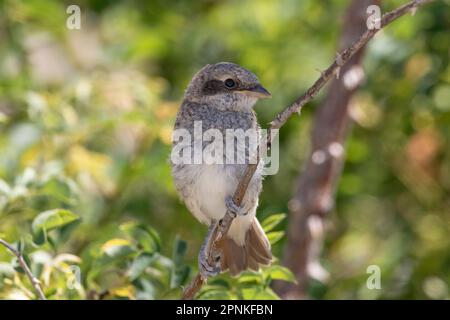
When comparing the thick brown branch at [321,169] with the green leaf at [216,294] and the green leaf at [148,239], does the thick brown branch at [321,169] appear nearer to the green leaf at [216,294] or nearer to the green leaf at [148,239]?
the green leaf at [216,294]

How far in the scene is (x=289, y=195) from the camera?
618 centimetres

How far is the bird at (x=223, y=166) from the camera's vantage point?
13.2 feet

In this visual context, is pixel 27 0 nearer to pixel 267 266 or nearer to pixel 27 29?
pixel 27 29

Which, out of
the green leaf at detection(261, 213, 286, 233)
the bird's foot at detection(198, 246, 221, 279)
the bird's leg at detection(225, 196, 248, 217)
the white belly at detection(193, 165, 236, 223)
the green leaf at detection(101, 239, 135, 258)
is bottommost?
the bird's foot at detection(198, 246, 221, 279)

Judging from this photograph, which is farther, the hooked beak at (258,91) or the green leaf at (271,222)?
the hooked beak at (258,91)

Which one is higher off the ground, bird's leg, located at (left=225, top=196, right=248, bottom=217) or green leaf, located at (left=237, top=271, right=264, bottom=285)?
bird's leg, located at (left=225, top=196, right=248, bottom=217)

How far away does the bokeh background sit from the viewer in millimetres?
5230

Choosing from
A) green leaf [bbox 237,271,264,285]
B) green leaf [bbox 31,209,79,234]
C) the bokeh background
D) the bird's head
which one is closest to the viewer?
green leaf [bbox 31,209,79,234]

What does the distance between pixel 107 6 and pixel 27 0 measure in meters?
0.72

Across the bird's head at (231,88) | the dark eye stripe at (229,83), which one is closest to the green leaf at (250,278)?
the bird's head at (231,88)

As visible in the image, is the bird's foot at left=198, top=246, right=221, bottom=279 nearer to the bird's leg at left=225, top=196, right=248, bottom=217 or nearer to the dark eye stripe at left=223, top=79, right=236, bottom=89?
the bird's leg at left=225, top=196, right=248, bottom=217

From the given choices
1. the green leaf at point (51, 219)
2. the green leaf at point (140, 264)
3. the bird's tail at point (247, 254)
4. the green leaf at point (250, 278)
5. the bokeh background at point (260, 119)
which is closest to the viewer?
the green leaf at point (51, 219)

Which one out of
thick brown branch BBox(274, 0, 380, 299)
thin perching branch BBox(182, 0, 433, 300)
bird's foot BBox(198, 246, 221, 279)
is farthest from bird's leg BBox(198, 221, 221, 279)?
thick brown branch BBox(274, 0, 380, 299)

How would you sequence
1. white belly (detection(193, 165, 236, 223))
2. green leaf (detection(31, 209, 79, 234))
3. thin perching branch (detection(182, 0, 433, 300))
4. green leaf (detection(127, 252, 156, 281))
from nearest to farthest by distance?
1. thin perching branch (detection(182, 0, 433, 300))
2. green leaf (detection(31, 209, 79, 234))
3. green leaf (detection(127, 252, 156, 281))
4. white belly (detection(193, 165, 236, 223))
